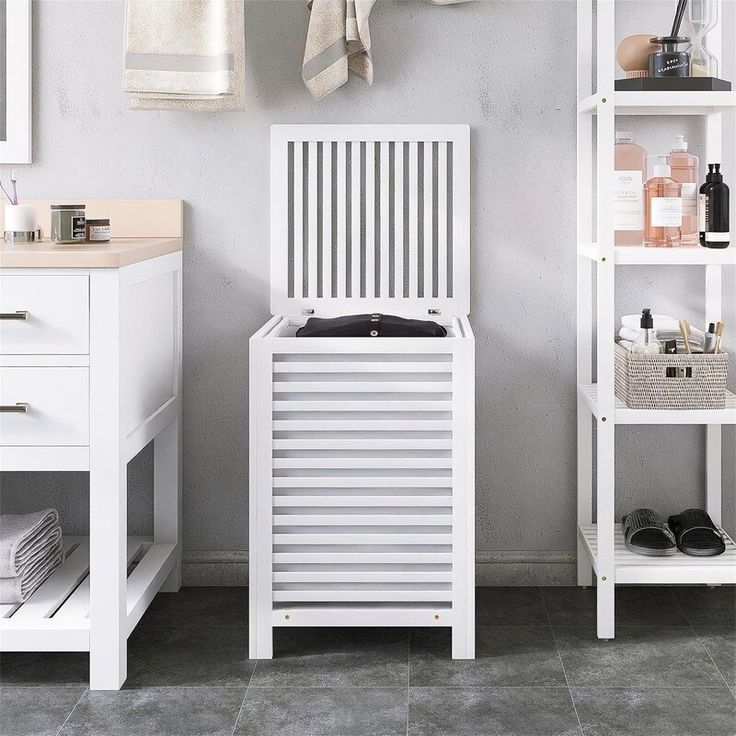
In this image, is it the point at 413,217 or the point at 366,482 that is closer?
the point at 366,482

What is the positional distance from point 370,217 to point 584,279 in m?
0.51

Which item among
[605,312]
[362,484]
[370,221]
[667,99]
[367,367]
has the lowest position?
[362,484]

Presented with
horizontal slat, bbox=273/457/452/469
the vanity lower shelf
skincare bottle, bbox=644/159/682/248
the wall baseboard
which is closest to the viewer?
the vanity lower shelf

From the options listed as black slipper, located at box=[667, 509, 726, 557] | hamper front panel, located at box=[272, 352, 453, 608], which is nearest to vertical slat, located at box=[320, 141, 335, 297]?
hamper front panel, located at box=[272, 352, 453, 608]

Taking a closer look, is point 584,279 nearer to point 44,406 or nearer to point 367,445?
point 367,445

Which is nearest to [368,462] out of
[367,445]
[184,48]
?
[367,445]

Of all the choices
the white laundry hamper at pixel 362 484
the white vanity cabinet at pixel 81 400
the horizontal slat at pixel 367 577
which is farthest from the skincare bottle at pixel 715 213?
the white vanity cabinet at pixel 81 400

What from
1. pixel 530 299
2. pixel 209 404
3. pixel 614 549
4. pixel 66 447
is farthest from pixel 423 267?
pixel 66 447

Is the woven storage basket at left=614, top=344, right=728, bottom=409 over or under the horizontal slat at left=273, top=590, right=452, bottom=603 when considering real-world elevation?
over

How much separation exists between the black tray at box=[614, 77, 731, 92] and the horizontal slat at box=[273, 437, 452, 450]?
0.80 m

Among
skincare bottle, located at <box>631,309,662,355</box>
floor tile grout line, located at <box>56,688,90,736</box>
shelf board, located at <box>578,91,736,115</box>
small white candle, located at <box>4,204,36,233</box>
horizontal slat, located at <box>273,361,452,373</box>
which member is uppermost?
shelf board, located at <box>578,91,736,115</box>

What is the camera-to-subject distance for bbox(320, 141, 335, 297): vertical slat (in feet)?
7.50

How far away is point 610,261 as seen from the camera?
1976 mm

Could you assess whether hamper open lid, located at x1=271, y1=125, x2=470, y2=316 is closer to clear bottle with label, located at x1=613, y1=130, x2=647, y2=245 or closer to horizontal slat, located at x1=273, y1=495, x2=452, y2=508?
clear bottle with label, located at x1=613, y1=130, x2=647, y2=245
